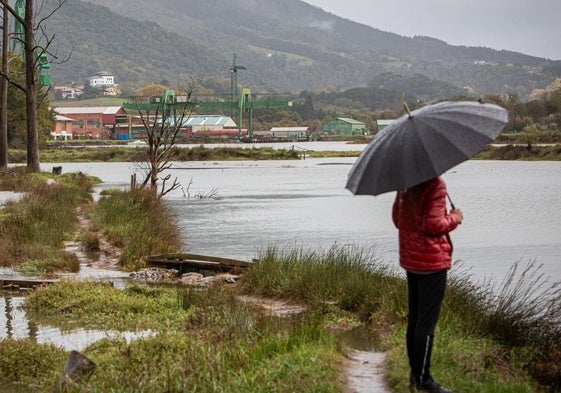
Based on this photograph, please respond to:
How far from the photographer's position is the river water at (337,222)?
70.2ft

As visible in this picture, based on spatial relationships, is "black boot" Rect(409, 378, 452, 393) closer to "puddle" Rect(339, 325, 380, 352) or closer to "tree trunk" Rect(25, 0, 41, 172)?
"puddle" Rect(339, 325, 380, 352)

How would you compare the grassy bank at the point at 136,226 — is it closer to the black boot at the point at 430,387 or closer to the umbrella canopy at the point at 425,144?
the umbrella canopy at the point at 425,144

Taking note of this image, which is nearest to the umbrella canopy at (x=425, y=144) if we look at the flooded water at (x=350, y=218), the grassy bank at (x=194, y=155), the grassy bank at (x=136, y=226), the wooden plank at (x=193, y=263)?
the wooden plank at (x=193, y=263)

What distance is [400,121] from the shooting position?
780 centimetres

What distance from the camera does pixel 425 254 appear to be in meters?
7.47

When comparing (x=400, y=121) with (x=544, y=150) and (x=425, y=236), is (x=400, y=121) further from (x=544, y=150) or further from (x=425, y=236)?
(x=544, y=150)

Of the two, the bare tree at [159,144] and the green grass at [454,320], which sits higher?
the bare tree at [159,144]

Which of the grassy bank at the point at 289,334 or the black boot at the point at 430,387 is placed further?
the grassy bank at the point at 289,334

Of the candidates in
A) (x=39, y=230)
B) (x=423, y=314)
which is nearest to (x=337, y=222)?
(x=39, y=230)

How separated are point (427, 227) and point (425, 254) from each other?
0.22 m

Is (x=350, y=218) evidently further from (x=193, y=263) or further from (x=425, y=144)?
(x=425, y=144)

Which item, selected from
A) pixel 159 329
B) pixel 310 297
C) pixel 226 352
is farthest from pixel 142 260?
pixel 226 352

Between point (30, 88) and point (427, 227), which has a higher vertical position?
point (30, 88)

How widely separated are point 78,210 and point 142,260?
435 inches
